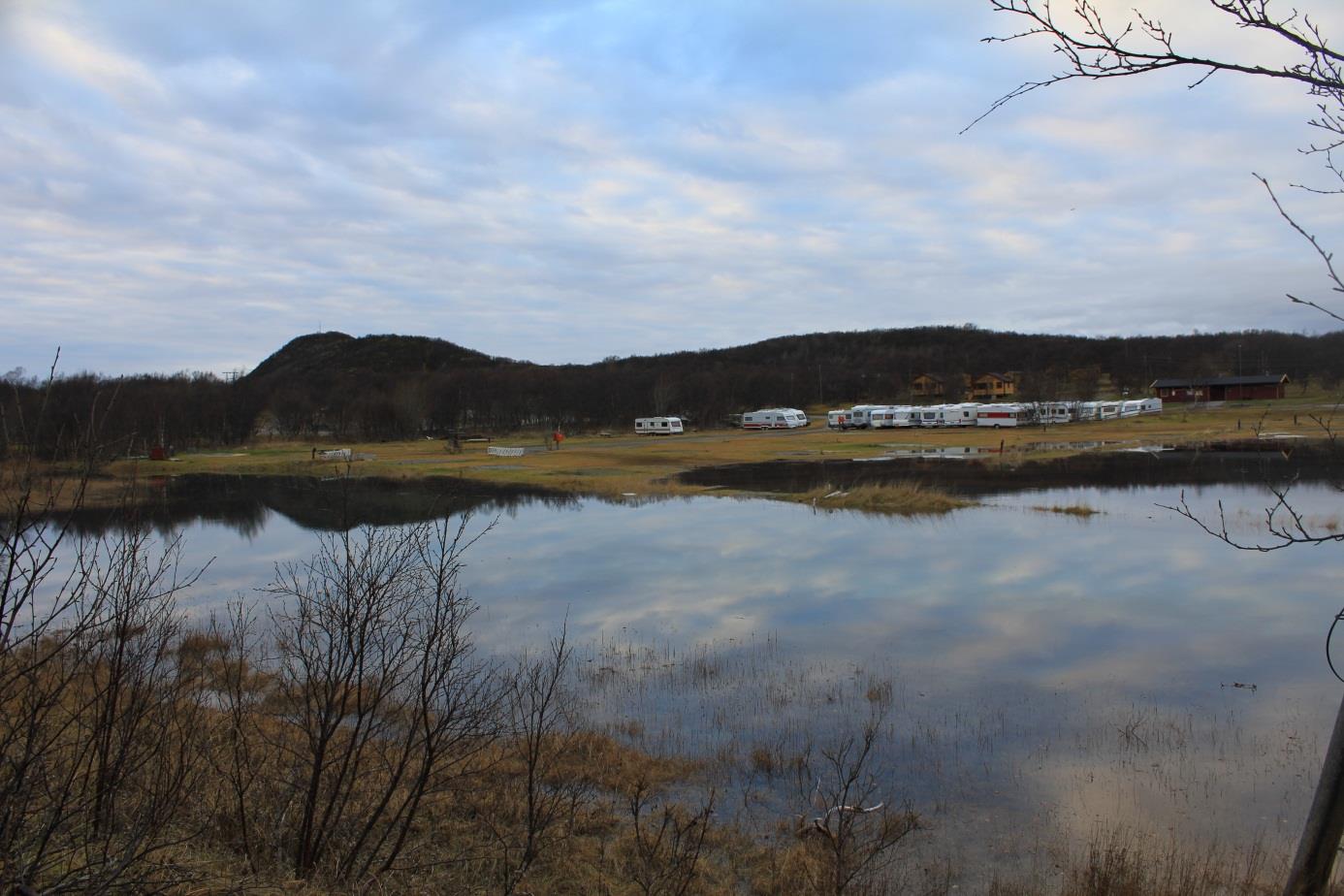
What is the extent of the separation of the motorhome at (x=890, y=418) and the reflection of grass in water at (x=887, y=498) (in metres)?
48.2

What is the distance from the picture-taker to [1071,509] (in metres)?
28.9

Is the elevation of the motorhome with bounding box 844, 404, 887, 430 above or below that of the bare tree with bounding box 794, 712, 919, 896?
above

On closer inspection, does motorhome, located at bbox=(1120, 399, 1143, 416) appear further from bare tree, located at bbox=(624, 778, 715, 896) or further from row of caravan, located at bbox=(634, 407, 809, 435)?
bare tree, located at bbox=(624, 778, 715, 896)

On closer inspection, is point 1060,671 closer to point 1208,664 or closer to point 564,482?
point 1208,664

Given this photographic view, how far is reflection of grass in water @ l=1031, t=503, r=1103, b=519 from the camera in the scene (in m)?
28.2

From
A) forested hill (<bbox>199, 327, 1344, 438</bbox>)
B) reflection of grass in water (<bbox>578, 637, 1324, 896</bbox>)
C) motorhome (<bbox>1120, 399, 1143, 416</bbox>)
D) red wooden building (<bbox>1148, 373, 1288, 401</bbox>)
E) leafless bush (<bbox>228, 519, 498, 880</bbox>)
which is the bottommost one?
reflection of grass in water (<bbox>578, 637, 1324, 896</bbox>)

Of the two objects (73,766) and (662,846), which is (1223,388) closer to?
(662,846)

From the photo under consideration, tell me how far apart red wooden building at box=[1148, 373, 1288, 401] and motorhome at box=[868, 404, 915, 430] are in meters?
34.5

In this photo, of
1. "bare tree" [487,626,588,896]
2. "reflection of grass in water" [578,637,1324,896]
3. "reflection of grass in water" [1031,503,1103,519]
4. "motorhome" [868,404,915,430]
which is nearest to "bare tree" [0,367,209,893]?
"bare tree" [487,626,588,896]

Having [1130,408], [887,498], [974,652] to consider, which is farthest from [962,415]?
[974,652]

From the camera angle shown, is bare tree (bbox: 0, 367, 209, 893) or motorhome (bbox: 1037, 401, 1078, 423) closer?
bare tree (bbox: 0, 367, 209, 893)

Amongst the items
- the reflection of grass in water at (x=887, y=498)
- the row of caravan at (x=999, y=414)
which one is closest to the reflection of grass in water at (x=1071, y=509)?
the reflection of grass in water at (x=887, y=498)

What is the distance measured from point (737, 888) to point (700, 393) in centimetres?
10019

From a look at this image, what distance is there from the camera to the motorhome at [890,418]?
82.8m
